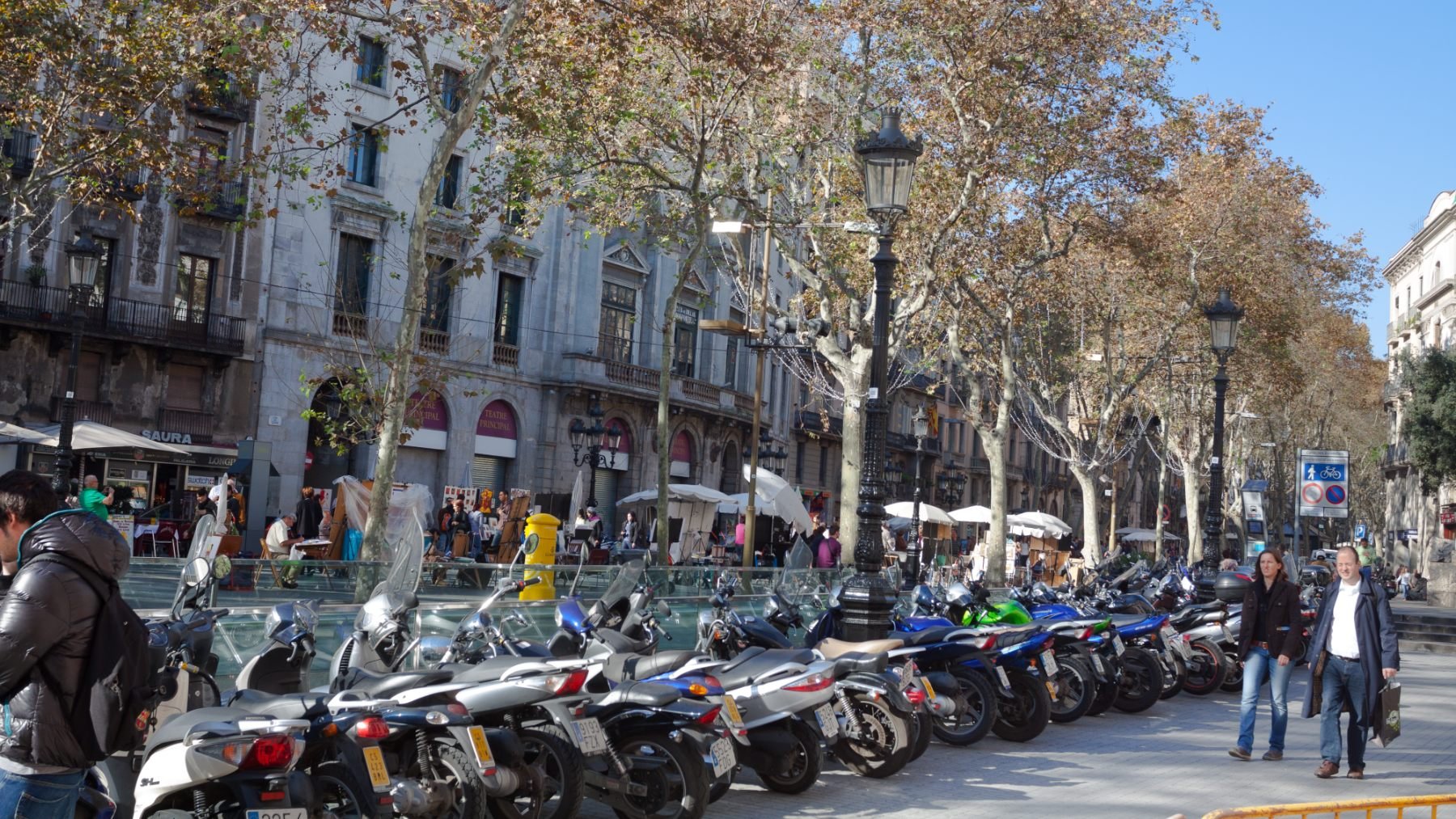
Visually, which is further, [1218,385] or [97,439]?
[97,439]

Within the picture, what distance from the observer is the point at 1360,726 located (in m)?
10.3

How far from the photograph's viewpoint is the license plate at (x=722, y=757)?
25.0 ft

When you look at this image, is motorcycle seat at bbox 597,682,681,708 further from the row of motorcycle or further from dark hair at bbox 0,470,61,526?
dark hair at bbox 0,470,61,526

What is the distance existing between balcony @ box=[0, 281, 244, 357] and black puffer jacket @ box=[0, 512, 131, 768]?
27178mm

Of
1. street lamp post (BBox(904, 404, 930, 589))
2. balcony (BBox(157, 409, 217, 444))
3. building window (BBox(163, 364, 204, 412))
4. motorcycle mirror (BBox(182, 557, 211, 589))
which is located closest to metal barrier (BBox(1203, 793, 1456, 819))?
motorcycle mirror (BBox(182, 557, 211, 589))

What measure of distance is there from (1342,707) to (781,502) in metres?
21.9

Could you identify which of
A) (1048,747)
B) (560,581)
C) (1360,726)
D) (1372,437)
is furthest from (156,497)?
(1372,437)

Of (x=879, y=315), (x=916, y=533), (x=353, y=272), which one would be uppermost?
(x=353, y=272)

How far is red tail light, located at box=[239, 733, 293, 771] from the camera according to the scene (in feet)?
17.6

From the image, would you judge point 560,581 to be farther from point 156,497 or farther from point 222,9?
point 156,497

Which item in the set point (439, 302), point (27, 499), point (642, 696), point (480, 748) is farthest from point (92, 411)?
point (27, 499)

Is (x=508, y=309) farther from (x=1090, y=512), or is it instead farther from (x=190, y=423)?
(x=1090, y=512)

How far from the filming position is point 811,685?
862cm

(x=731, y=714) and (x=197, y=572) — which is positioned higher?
(x=197, y=572)
